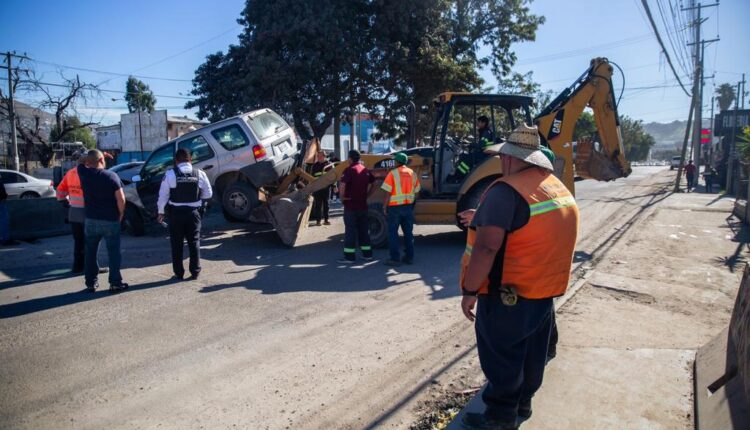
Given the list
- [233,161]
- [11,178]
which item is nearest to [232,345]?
[233,161]

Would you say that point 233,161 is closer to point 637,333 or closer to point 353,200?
point 353,200

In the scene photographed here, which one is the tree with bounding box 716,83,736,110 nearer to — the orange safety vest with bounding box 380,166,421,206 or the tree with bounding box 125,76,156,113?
the tree with bounding box 125,76,156,113

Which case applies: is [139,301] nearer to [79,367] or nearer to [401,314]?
[79,367]

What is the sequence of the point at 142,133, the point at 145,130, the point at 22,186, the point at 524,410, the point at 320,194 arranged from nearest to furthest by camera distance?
the point at 524,410 < the point at 320,194 < the point at 22,186 < the point at 145,130 < the point at 142,133

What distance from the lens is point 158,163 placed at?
10484 millimetres

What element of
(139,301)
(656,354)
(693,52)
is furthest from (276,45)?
(693,52)

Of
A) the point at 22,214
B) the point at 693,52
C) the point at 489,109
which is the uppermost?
the point at 693,52

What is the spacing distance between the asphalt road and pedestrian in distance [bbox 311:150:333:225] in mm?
3454

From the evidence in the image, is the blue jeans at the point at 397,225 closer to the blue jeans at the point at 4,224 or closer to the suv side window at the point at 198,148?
the suv side window at the point at 198,148

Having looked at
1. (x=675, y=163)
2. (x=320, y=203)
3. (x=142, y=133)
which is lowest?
(x=320, y=203)

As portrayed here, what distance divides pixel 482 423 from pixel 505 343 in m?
0.58

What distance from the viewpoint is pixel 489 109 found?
9406 millimetres

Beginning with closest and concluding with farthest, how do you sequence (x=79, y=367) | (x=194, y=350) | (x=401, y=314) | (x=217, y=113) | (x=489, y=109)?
(x=79, y=367) → (x=194, y=350) → (x=401, y=314) → (x=489, y=109) → (x=217, y=113)

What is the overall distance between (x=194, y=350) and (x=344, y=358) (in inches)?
55.2
